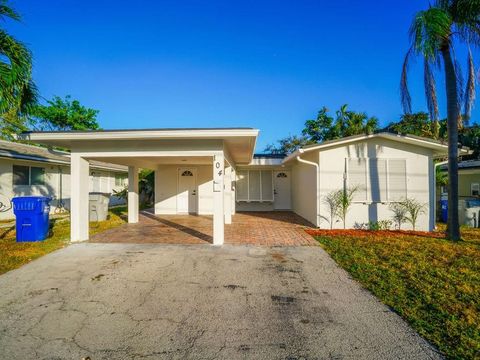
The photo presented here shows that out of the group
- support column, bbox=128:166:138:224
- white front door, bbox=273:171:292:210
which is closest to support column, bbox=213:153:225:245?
support column, bbox=128:166:138:224

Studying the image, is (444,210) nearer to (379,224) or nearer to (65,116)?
(379,224)

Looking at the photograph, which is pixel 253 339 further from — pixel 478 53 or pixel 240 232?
pixel 478 53

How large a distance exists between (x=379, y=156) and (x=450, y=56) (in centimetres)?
336

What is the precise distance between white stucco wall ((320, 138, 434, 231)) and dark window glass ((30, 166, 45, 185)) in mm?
13337

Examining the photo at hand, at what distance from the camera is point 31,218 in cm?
678

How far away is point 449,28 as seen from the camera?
6.71m

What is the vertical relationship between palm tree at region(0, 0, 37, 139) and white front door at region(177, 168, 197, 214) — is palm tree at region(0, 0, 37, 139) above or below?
above

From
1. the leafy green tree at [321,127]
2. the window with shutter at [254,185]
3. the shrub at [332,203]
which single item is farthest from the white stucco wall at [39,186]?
the leafy green tree at [321,127]

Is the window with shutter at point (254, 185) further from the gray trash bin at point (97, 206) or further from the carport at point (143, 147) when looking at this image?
the gray trash bin at point (97, 206)

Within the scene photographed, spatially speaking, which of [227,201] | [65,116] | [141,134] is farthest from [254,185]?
[65,116]

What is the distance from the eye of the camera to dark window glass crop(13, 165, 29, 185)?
36.5 feet

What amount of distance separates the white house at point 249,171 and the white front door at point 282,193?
60 mm

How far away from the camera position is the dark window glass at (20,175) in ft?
36.5

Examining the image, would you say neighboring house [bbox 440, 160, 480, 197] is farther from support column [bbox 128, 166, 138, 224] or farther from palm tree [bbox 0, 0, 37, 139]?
palm tree [bbox 0, 0, 37, 139]
